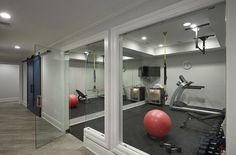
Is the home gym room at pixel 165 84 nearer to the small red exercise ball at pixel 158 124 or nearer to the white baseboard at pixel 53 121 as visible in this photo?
the small red exercise ball at pixel 158 124

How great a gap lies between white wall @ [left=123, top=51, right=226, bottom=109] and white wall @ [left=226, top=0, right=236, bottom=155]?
3743 millimetres

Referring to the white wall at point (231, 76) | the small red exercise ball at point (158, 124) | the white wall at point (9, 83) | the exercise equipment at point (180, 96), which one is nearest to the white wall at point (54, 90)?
the small red exercise ball at point (158, 124)

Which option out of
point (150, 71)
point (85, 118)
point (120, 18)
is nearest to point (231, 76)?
point (120, 18)

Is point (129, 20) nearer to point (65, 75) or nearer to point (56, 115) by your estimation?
point (65, 75)

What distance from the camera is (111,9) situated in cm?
205

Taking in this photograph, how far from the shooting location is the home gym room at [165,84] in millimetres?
2863

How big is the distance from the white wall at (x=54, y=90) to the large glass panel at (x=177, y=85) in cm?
165

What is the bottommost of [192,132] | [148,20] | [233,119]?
[192,132]

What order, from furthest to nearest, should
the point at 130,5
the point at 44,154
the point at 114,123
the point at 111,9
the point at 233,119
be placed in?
the point at 44,154, the point at 114,123, the point at 111,9, the point at 130,5, the point at 233,119

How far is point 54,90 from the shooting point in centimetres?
380

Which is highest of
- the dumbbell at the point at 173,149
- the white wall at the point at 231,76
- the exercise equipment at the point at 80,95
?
the white wall at the point at 231,76

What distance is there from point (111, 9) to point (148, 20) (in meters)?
0.64

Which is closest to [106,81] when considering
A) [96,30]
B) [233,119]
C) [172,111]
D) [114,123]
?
[114,123]

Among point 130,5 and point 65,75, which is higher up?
point 130,5
